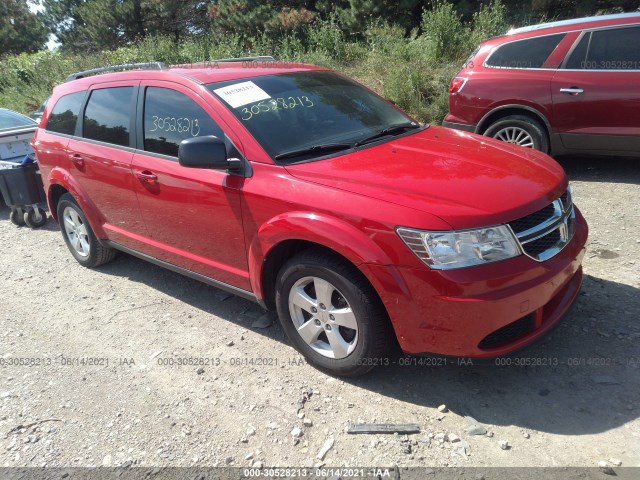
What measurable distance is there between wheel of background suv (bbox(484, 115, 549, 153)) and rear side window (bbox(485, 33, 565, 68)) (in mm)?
637

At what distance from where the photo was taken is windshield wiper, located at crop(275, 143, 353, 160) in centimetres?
325

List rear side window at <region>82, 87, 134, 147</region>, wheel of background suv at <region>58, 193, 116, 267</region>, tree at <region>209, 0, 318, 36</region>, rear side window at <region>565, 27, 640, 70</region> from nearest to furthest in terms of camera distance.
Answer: rear side window at <region>82, 87, 134, 147</region>
wheel of background suv at <region>58, 193, 116, 267</region>
rear side window at <region>565, 27, 640, 70</region>
tree at <region>209, 0, 318, 36</region>

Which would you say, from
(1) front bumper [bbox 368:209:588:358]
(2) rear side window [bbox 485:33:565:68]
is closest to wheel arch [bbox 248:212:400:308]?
(1) front bumper [bbox 368:209:588:358]

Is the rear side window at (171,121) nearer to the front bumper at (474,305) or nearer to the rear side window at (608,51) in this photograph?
the front bumper at (474,305)

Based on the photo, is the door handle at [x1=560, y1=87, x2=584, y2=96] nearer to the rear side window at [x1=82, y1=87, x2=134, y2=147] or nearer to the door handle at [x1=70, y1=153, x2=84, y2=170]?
the rear side window at [x1=82, y1=87, x2=134, y2=147]

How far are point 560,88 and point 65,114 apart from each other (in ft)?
17.2

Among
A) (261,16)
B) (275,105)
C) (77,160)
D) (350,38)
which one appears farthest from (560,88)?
(261,16)

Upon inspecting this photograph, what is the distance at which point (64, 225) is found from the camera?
5.32 metres

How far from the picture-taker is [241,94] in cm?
358

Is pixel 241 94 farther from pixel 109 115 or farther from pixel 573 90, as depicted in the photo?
pixel 573 90

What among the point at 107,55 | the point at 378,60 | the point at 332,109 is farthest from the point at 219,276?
the point at 107,55

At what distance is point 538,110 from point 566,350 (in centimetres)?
380

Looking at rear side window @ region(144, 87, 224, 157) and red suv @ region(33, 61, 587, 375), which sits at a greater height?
rear side window @ region(144, 87, 224, 157)

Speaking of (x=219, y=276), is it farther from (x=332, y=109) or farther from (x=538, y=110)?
(x=538, y=110)
